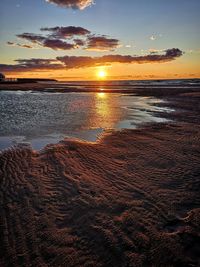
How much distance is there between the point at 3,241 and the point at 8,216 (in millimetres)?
824

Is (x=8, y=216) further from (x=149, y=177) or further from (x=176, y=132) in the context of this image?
(x=176, y=132)

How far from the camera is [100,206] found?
5.74m

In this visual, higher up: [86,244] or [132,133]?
[132,133]

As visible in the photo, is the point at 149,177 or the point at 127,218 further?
the point at 149,177

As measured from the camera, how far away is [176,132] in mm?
12812

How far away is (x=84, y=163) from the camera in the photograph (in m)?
8.39

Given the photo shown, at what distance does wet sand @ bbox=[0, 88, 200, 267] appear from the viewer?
14.1ft

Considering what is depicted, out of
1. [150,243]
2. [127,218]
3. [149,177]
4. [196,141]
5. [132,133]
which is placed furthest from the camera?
[132,133]

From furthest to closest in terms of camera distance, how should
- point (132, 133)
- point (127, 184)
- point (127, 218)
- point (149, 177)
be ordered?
point (132, 133)
point (149, 177)
point (127, 184)
point (127, 218)

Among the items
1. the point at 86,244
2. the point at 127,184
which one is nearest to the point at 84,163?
the point at 127,184

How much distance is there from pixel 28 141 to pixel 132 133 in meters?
5.00

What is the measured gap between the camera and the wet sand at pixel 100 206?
4301mm

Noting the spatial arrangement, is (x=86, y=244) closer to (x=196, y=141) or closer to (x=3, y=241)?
(x=3, y=241)

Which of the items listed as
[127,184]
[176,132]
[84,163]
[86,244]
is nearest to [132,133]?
[176,132]
